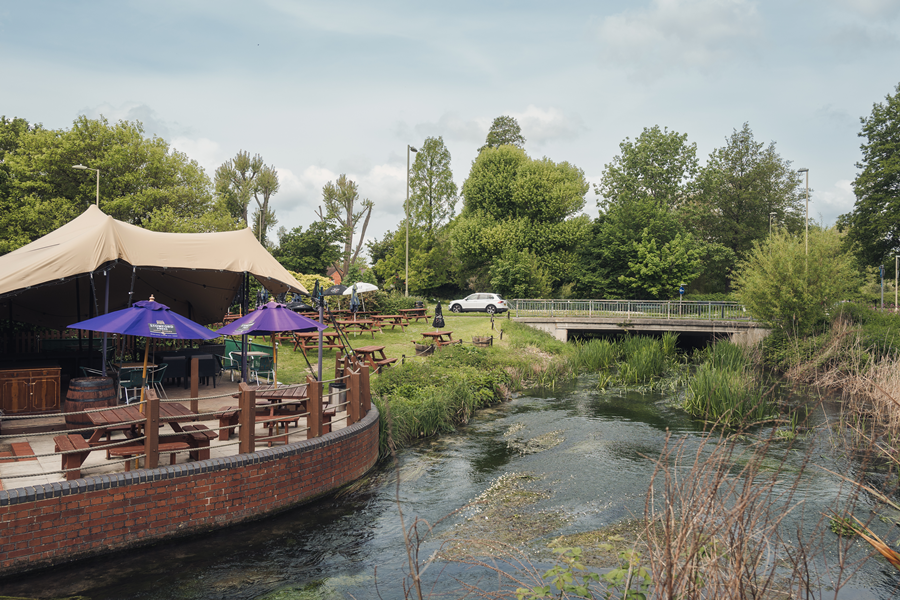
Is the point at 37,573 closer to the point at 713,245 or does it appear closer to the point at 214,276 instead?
the point at 214,276

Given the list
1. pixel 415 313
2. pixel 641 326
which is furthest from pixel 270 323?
pixel 641 326

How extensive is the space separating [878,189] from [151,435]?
3972cm

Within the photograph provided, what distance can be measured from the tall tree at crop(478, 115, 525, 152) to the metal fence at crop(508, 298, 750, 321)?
29.1 m

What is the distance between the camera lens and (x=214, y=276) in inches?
641

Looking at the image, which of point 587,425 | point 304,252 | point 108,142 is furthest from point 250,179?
point 587,425

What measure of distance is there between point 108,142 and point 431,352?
74.9ft

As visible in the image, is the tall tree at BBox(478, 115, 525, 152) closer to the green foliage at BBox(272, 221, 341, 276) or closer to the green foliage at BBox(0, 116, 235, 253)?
the green foliage at BBox(272, 221, 341, 276)

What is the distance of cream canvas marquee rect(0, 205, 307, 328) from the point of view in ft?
35.7

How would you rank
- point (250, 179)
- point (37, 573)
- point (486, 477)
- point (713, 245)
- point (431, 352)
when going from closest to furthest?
point (37, 573) → point (486, 477) → point (431, 352) → point (713, 245) → point (250, 179)

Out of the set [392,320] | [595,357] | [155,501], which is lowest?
[595,357]

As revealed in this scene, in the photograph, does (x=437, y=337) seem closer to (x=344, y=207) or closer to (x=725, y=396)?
(x=725, y=396)

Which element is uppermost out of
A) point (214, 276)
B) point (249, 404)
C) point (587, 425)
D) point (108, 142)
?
point (108, 142)

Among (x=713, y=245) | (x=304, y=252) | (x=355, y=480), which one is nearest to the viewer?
(x=355, y=480)

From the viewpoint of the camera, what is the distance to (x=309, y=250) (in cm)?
5362
